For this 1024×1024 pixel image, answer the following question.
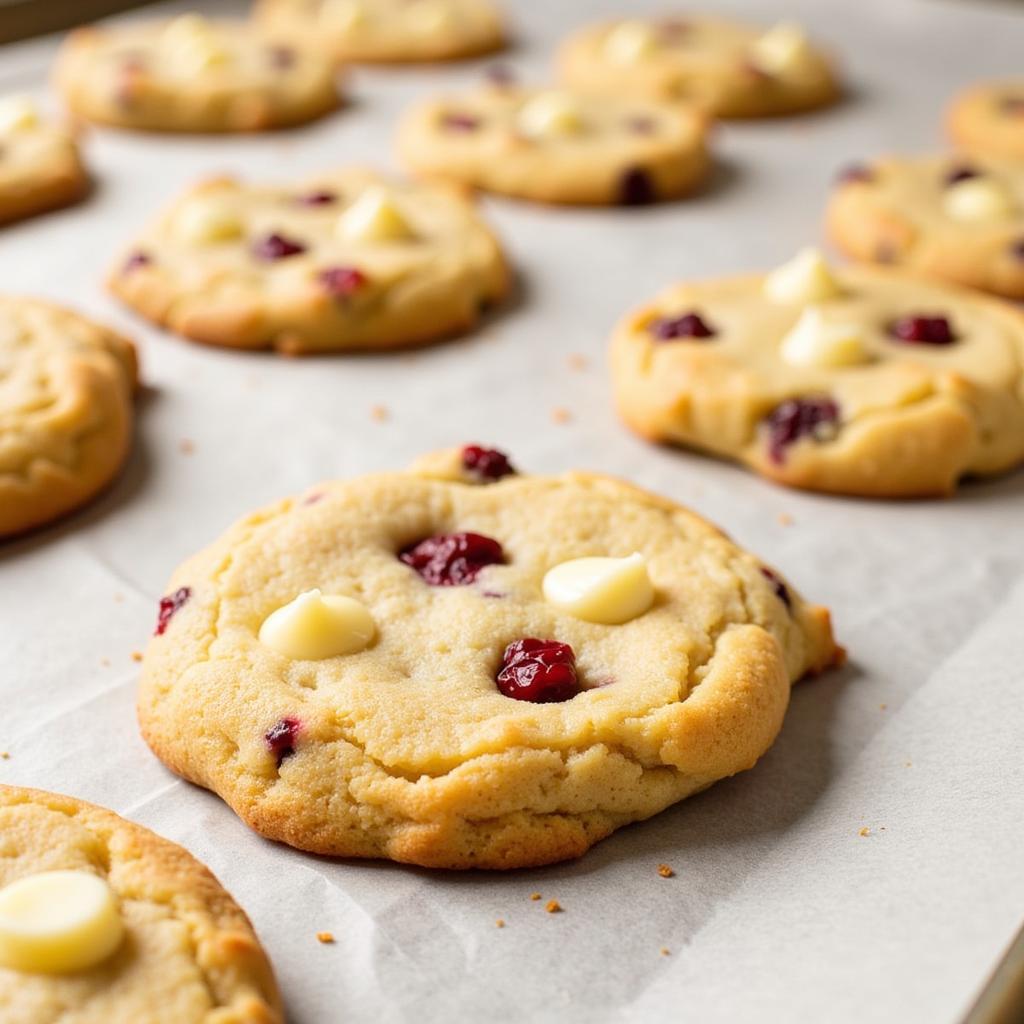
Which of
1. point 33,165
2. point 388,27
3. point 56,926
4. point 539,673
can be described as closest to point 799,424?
point 539,673

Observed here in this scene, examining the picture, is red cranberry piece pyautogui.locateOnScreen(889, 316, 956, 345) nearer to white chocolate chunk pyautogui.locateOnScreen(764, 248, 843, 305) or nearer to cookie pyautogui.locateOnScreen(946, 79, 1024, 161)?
white chocolate chunk pyautogui.locateOnScreen(764, 248, 843, 305)

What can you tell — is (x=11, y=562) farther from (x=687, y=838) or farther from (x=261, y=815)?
(x=687, y=838)

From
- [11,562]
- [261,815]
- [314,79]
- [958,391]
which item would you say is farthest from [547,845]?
[314,79]

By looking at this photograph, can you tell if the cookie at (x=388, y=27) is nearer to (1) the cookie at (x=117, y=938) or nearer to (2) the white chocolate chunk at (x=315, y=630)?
(2) the white chocolate chunk at (x=315, y=630)

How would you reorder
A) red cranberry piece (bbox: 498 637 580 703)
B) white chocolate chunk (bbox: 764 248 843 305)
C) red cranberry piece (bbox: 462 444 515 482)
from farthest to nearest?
1. white chocolate chunk (bbox: 764 248 843 305)
2. red cranberry piece (bbox: 462 444 515 482)
3. red cranberry piece (bbox: 498 637 580 703)

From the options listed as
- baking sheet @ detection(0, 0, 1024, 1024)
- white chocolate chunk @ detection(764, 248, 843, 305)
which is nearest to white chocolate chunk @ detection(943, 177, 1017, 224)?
baking sheet @ detection(0, 0, 1024, 1024)
